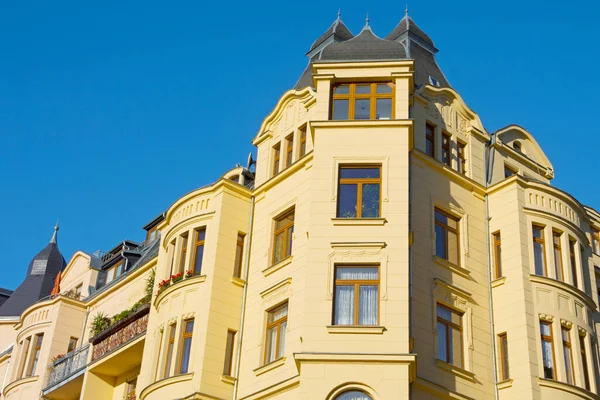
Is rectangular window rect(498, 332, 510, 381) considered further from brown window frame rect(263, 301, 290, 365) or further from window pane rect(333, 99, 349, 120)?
window pane rect(333, 99, 349, 120)

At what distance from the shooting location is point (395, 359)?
83.6 feet

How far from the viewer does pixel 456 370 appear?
92.6 ft

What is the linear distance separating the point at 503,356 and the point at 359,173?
7104 millimetres

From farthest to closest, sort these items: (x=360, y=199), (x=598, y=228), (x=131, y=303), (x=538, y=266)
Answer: (x=131, y=303), (x=598, y=228), (x=538, y=266), (x=360, y=199)

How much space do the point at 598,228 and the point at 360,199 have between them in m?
12.6

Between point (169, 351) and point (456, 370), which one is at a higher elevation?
point (169, 351)

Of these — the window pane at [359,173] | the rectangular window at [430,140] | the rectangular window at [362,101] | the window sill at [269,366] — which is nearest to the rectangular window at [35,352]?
the window sill at [269,366]

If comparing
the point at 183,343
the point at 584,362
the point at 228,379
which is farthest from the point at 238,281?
the point at 584,362

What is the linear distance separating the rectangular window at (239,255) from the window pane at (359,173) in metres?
5.39

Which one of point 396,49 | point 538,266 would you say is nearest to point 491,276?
point 538,266

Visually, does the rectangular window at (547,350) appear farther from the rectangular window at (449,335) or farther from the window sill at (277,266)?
the window sill at (277,266)

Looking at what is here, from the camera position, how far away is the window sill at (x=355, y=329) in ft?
85.5

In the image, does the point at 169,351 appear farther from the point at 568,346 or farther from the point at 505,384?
the point at 568,346

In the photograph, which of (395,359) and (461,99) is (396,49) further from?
(395,359)
